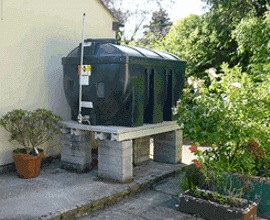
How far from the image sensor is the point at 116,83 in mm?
4738

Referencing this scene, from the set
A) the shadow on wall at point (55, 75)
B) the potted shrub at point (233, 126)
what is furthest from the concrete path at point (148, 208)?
the shadow on wall at point (55, 75)

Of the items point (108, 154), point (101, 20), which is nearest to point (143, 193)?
point (108, 154)

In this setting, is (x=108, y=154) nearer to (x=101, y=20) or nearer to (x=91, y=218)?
(x=91, y=218)

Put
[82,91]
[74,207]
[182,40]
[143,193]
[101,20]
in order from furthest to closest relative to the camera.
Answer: [182,40], [101,20], [82,91], [143,193], [74,207]

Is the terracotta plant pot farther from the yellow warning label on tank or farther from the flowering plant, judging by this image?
the flowering plant

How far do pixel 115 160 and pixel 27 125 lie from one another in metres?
1.57

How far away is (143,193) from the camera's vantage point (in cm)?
475

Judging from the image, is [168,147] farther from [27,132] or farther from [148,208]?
[27,132]

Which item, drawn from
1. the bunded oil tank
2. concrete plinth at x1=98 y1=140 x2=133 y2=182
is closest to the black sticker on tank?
the bunded oil tank

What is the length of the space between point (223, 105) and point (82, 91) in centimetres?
236

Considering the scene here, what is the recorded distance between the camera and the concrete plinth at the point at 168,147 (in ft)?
19.7

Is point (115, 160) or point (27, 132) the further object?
point (27, 132)

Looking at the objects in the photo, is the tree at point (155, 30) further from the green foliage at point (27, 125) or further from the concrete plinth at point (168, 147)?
the green foliage at point (27, 125)

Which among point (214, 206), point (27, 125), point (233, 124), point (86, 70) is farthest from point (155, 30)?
point (214, 206)
